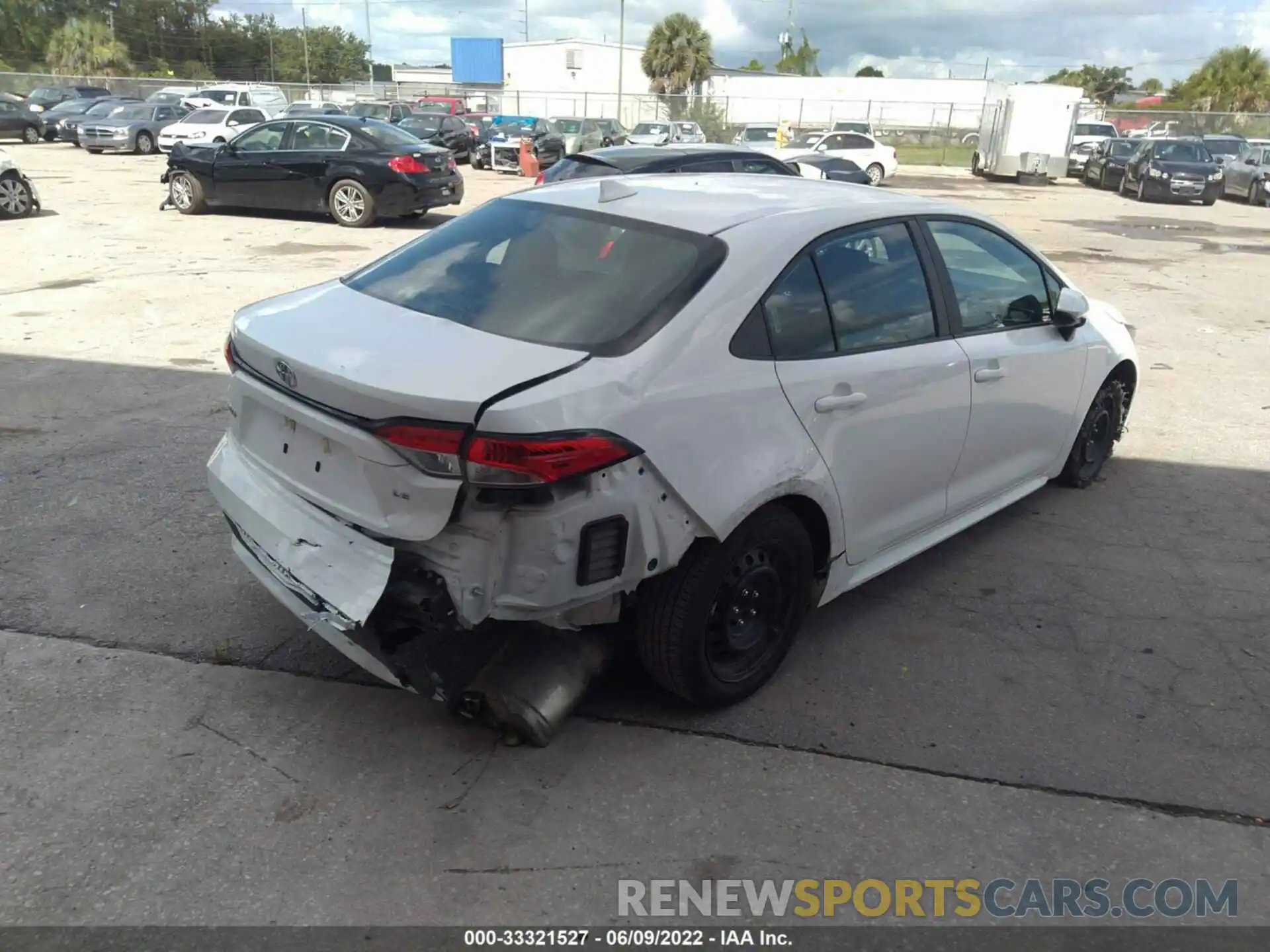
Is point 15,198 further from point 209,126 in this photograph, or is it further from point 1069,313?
point 1069,313

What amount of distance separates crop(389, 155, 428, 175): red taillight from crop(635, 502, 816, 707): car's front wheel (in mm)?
12461

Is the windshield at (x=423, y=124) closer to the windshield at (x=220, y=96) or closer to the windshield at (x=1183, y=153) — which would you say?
the windshield at (x=220, y=96)

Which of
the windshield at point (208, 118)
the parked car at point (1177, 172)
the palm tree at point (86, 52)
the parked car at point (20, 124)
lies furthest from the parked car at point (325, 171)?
the palm tree at point (86, 52)

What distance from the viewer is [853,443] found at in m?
3.35

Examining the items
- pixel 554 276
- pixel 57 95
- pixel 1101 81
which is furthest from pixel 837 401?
pixel 1101 81

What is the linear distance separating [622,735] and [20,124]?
3578 centimetres

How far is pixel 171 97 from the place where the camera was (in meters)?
31.7

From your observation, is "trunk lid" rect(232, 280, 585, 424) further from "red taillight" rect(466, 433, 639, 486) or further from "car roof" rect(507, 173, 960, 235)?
"car roof" rect(507, 173, 960, 235)

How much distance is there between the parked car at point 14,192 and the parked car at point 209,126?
10.1 m

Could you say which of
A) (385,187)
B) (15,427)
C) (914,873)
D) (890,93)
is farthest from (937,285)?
(890,93)

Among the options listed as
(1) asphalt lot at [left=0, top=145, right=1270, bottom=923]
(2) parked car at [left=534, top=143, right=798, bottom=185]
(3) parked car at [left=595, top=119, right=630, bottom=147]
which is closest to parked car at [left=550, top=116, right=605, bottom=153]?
(3) parked car at [left=595, top=119, right=630, bottom=147]

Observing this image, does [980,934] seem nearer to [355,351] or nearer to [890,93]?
[355,351]

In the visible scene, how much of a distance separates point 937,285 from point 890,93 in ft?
226

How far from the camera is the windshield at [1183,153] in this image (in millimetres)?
24562
